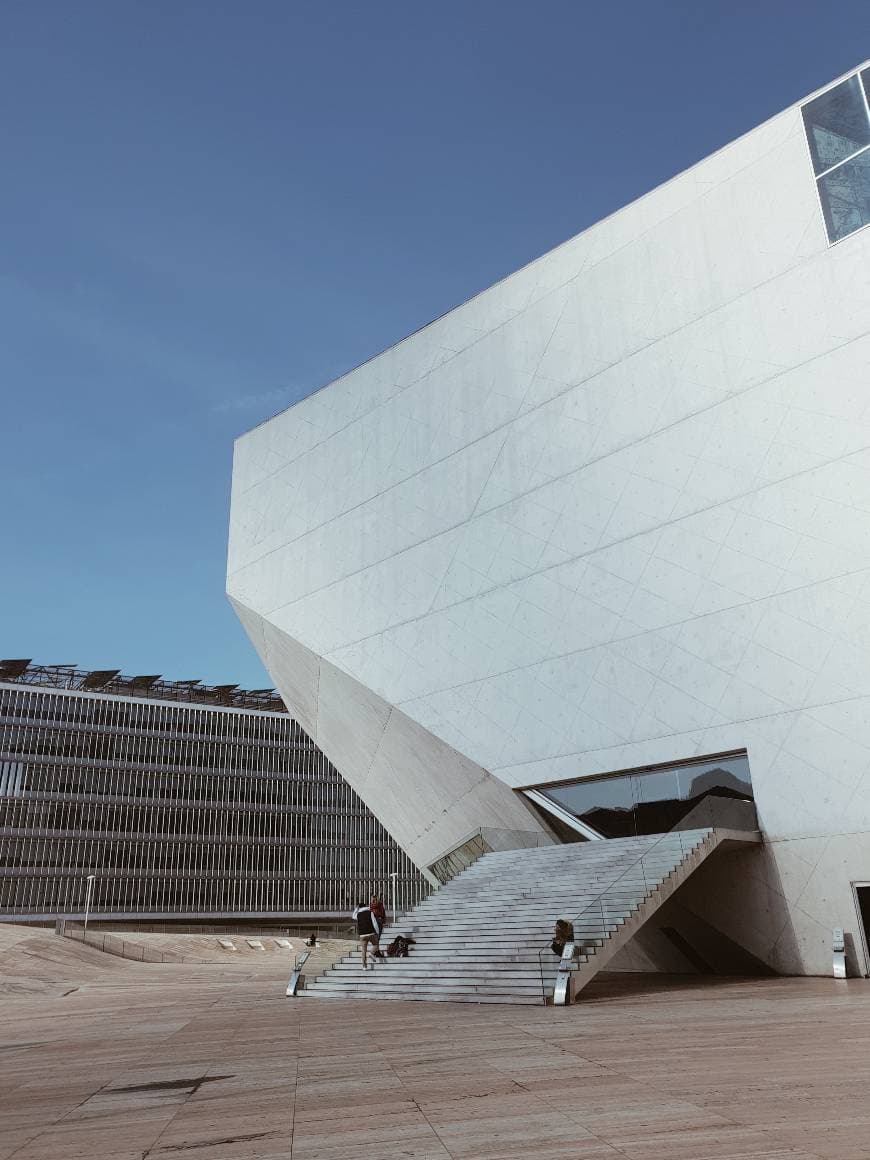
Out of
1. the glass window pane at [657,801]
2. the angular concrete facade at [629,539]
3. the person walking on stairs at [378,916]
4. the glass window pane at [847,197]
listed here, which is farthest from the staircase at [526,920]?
the glass window pane at [847,197]

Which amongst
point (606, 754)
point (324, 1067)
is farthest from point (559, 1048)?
point (606, 754)

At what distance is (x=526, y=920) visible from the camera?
619 inches

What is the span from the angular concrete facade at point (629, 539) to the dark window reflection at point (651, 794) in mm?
428

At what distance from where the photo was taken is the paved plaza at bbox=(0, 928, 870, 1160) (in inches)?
164

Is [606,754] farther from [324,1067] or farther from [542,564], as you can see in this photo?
[324,1067]

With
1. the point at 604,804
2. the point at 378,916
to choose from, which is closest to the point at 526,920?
the point at 378,916

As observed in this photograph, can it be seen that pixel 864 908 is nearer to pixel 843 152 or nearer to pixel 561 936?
pixel 561 936

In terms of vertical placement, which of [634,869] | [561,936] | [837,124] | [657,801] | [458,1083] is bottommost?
[458,1083]

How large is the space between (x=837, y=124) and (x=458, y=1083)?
1964cm

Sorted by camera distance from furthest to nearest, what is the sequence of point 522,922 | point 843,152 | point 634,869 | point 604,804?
point 604,804 < point 843,152 < point 522,922 < point 634,869

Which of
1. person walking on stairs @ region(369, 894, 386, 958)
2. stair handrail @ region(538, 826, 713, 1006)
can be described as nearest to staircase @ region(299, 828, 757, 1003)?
stair handrail @ region(538, 826, 713, 1006)

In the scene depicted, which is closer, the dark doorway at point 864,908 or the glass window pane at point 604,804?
the dark doorway at point 864,908

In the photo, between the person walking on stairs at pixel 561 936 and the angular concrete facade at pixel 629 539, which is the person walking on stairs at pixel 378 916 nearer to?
the person walking on stairs at pixel 561 936

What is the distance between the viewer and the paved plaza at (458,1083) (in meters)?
4.18
